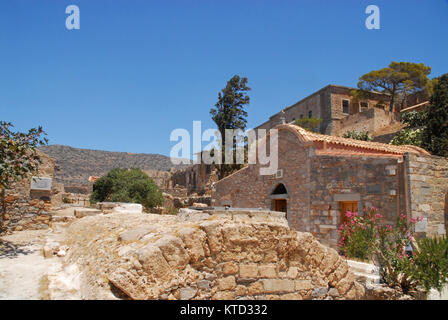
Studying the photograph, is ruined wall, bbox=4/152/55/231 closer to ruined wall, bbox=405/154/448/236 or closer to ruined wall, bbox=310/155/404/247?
ruined wall, bbox=310/155/404/247

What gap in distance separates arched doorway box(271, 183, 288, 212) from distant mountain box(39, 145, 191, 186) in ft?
142

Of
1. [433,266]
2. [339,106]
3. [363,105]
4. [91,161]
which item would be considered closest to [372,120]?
[339,106]

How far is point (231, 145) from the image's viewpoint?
28766 millimetres

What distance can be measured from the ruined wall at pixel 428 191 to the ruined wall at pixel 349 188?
0.97 ft

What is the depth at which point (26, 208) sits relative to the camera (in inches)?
298

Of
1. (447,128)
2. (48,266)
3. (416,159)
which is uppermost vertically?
(447,128)

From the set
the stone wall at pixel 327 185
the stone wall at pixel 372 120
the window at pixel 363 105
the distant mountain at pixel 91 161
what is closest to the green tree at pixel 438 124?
the stone wall at pixel 327 185

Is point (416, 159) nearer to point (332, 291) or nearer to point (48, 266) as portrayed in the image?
point (332, 291)

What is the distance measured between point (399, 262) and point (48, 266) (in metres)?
5.81

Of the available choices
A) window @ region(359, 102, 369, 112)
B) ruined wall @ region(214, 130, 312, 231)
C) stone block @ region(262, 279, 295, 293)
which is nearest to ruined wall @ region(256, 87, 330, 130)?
window @ region(359, 102, 369, 112)

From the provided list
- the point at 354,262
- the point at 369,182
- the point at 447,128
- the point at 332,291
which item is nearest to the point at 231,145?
the point at 447,128

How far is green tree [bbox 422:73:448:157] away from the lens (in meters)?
16.4

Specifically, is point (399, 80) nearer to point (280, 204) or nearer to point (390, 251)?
point (280, 204)

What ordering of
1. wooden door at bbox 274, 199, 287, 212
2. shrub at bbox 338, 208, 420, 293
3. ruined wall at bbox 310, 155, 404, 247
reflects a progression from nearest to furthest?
shrub at bbox 338, 208, 420, 293 → ruined wall at bbox 310, 155, 404, 247 → wooden door at bbox 274, 199, 287, 212
